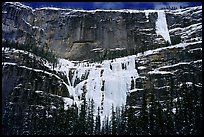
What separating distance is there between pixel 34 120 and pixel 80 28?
35055 millimetres

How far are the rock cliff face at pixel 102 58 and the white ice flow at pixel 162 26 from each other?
19cm

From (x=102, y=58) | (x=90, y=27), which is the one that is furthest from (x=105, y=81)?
(x=90, y=27)

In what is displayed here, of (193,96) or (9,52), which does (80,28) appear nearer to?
(9,52)

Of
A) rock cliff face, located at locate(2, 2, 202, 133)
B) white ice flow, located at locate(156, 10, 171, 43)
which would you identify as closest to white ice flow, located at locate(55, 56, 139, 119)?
rock cliff face, located at locate(2, 2, 202, 133)

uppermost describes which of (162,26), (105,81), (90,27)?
(90,27)

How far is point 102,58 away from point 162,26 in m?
15.2

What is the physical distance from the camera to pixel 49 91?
48.6m

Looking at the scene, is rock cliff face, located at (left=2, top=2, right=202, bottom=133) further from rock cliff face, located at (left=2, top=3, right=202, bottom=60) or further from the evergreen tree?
the evergreen tree

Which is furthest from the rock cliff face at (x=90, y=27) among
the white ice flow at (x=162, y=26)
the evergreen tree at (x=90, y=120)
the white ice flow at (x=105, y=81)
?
the evergreen tree at (x=90, y=120)

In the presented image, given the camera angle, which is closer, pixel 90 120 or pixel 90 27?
pixel 90 120

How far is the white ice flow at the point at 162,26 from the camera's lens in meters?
70.1

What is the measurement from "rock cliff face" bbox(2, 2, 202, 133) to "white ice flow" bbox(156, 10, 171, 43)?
0.19 meters

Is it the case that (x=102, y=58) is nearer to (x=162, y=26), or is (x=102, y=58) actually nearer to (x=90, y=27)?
(x=90, y=27)

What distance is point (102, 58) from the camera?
211 feet
